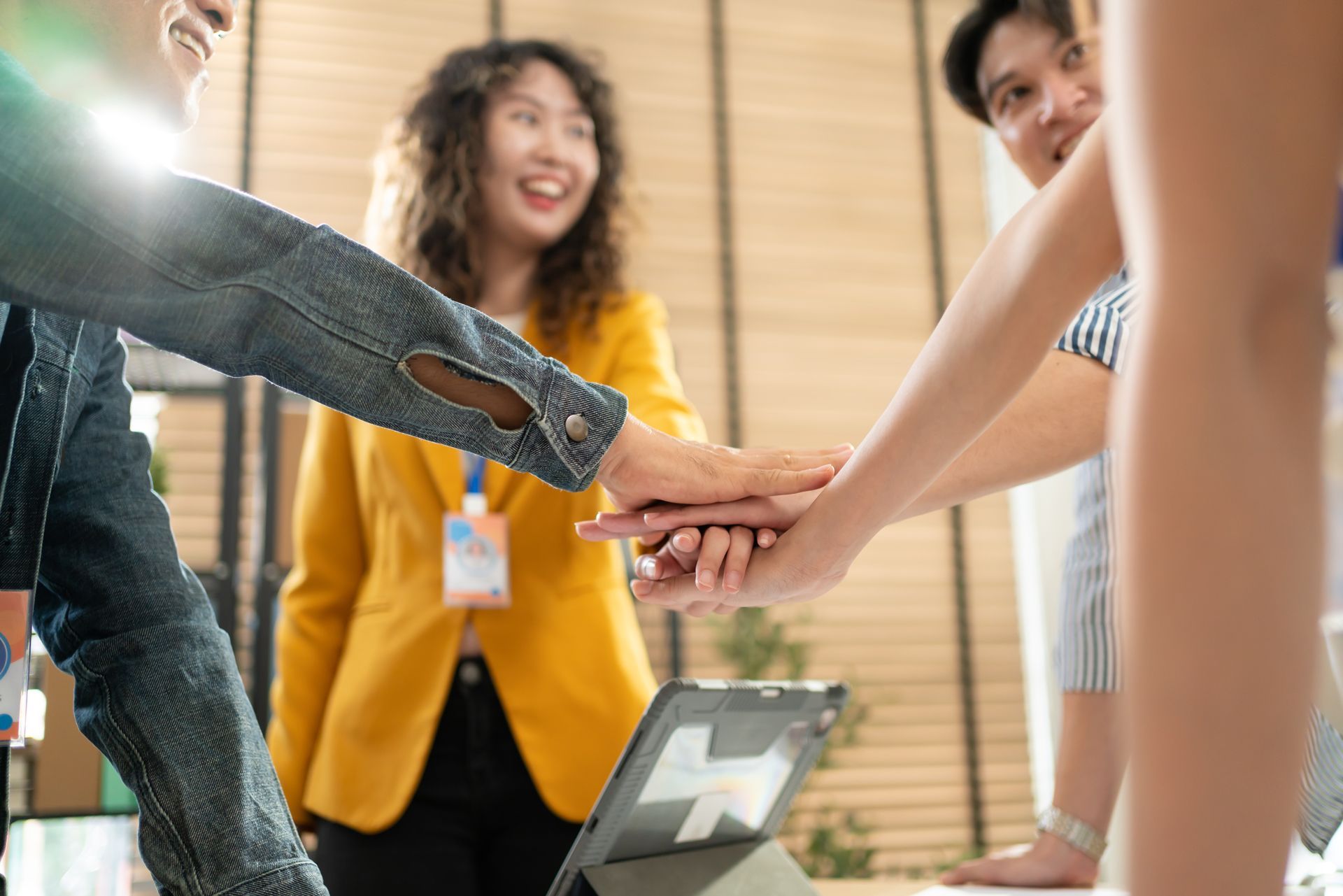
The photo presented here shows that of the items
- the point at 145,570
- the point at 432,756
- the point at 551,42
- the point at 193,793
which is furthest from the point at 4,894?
the point at 551,42

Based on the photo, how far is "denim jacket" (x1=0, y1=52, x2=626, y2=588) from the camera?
2.25 ft

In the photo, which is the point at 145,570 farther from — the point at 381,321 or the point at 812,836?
the point at 812,836

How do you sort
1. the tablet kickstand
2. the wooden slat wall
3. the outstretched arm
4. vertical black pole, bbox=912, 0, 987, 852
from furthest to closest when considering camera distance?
vertical black pole, bbox=912, 0, 987, 852, the wooden slat wall, the tablet kickstand, the outstretched arm

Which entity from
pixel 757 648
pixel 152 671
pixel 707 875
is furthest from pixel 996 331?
pixel 757 648

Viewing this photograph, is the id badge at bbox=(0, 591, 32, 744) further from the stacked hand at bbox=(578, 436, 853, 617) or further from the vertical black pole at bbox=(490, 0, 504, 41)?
the vertical black pole at bbox=(490, 0, 504, 41)

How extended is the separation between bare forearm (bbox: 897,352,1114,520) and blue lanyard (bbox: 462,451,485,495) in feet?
2.23

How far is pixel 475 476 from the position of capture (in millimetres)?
1610

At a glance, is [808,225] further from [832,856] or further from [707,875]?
[707,875]

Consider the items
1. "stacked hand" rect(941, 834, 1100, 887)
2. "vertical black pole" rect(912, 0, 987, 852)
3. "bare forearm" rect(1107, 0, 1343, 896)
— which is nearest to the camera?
"bare forearm" rect(1107, 0, 1343, 896)

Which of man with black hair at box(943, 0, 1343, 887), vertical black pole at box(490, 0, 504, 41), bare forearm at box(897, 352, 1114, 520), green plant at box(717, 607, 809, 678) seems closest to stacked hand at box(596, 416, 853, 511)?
bare forearm at box(897, 352, 1114, 520)

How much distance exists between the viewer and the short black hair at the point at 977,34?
1746mm

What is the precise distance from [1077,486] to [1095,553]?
0.12 meters

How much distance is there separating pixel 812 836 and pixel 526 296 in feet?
7.13

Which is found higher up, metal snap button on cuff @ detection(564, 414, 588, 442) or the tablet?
metal snap button on cuff @ detection(564, 414, 588, 442)
